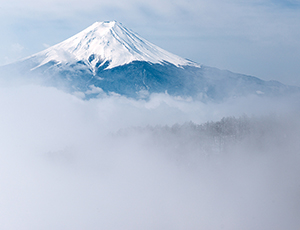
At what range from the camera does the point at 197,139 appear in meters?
43.4

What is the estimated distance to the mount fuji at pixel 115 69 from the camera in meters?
140

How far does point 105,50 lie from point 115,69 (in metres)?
9.47

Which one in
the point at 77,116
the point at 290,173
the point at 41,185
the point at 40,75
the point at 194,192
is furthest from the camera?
the point at 77,116

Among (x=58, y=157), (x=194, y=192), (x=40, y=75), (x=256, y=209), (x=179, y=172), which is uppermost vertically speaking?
(x=40, y=75)

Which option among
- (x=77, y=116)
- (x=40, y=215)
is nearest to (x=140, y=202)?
(x=40, y=215)

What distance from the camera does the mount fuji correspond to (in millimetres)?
140000

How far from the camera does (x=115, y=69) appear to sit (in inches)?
5714

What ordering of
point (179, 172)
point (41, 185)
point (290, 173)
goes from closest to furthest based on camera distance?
point (290, 173)
point (179, 172)
point (41, 185)

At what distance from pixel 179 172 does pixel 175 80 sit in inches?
4136

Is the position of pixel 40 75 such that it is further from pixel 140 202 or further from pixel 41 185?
pixel 140 202

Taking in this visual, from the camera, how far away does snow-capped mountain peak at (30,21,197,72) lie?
13775 centimetres

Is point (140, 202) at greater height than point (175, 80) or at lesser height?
lesser

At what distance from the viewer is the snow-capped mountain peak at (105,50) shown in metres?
138

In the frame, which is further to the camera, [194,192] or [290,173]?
[194,192]
